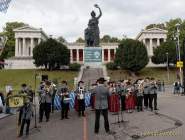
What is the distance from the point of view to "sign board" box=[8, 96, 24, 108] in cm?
1286

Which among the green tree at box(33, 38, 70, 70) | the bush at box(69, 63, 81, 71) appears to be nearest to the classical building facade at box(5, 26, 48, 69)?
the green tree at box(33, 38, 70, 70)

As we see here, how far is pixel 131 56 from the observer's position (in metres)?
81.9

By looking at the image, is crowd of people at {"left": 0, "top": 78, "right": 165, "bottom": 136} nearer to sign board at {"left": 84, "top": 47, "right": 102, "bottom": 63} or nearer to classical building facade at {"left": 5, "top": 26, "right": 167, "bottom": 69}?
sign board at {"left": 84, "top": 47, "right": 102, "bottom": 63}

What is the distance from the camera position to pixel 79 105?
19.2 meters

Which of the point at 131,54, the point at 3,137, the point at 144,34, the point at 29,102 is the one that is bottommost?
the point at 3,137

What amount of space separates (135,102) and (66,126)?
278 inches

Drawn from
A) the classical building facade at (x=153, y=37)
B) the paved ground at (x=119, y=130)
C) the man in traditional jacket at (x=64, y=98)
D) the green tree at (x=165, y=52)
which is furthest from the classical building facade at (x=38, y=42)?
the paved ground at (x=119, y=130)

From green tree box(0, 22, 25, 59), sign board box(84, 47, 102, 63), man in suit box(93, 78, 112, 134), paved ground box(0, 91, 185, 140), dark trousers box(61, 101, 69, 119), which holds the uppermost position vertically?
green tree box(0, 22, 25, 59)

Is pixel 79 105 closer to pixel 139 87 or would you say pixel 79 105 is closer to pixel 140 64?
pixel 139 87

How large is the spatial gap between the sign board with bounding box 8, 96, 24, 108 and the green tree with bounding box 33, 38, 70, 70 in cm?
7243

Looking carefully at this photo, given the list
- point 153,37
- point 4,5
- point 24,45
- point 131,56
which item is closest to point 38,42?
point 24,45

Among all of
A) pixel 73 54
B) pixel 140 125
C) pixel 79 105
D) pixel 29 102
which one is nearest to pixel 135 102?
pixel 79 105

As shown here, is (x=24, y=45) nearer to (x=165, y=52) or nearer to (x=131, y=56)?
(x=131, y=56)

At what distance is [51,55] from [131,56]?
1862cm
